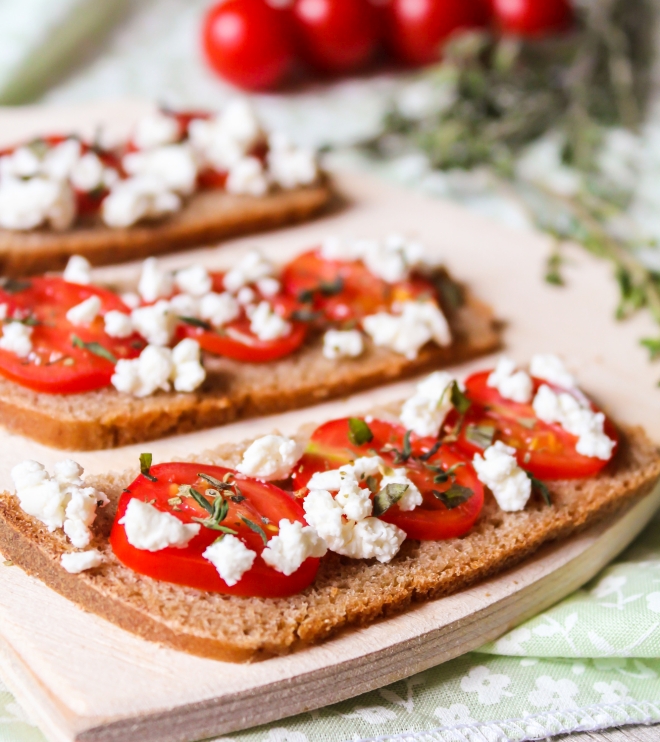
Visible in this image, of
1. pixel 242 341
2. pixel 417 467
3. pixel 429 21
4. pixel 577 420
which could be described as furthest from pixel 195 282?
pixel 429 21

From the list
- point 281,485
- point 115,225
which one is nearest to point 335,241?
point 115,225

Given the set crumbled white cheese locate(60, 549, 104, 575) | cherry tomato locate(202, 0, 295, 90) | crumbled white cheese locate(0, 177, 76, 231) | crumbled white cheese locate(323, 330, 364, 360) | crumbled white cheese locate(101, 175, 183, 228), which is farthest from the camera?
cherry tomato locate(202, 0, 295, 90)

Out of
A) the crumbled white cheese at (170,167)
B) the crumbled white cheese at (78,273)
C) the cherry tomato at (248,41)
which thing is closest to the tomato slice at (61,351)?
the crumbled white cheese at (78,273)

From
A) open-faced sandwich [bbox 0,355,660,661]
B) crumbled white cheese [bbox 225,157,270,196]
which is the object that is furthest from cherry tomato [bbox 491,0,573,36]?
open-faced sandwich [bbox 0,355,660,661]

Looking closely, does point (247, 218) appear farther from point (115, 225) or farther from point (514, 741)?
point (514, 741)

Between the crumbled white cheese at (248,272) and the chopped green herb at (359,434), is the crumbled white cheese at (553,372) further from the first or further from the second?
the crumbled white cheese at (248,272)

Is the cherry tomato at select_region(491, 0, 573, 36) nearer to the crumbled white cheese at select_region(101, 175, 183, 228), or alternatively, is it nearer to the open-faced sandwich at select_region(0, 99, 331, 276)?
the open-faced sandwich at select_region(0, 99, 331, 276)
